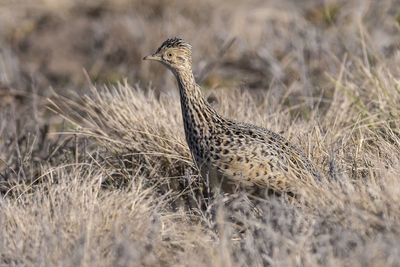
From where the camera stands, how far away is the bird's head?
509 cm

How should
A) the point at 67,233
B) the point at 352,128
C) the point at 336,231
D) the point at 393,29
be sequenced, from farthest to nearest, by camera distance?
the point at 393,29 < the point at 352,128 < the point at 67,233 < the point at 336,231

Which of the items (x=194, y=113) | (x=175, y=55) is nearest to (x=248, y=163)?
(x=194, y=113)

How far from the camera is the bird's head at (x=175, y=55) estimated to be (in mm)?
5090

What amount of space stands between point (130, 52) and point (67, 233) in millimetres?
6351

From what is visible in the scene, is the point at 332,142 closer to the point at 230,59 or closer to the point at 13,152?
the point at 13,152

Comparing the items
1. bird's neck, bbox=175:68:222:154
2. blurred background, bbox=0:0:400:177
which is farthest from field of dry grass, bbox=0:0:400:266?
bird's neck, bbox=175:68:222:154

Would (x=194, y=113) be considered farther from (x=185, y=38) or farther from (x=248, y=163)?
(x=185, y=38)

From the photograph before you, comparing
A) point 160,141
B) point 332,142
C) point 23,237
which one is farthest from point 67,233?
point 332,142

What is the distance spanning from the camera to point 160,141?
18.4 ft

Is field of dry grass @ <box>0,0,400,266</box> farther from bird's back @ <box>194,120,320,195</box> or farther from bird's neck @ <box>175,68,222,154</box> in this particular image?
bird's neck @ <box>175,68,222,154</box>

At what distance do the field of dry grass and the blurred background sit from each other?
0.11ft

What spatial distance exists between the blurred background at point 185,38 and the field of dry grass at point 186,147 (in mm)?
34

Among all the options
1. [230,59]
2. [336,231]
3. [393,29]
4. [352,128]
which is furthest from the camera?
[230,59]

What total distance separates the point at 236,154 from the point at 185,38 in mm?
5868
